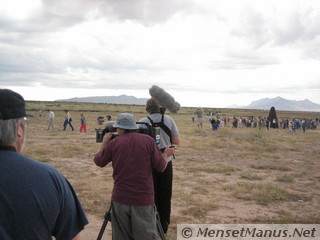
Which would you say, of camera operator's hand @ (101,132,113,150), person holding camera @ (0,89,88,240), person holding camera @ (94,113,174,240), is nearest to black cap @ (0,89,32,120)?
person holding camera @ (0,89,88,240)

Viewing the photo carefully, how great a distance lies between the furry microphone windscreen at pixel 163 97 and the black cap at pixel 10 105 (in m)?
2.59

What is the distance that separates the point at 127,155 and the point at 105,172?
743cm

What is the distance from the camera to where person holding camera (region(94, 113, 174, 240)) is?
11.0 ft

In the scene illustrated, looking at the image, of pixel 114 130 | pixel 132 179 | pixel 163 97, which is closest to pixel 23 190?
pixel 132 179

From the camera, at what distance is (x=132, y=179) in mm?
3340

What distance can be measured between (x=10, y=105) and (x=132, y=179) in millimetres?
1919

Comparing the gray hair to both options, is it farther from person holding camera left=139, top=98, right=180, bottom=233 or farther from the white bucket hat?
person holding camera left=139, top=98, right=180, bottom=233

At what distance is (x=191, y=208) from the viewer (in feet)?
22.5

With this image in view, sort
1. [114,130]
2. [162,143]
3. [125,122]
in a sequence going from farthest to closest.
Result: 1. [162,143]
2. [114,130]
3. [125,122]

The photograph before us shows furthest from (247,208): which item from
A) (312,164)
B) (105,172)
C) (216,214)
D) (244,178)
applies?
(312,164)

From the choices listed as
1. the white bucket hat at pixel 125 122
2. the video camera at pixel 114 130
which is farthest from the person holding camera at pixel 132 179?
the video camera at pixel 114 130

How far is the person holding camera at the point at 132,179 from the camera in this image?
11.0ft

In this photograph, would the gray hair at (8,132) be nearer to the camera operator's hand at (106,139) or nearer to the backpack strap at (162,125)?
the camera operator's hand at (106,139)

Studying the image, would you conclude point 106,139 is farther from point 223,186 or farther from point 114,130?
point 223,186
